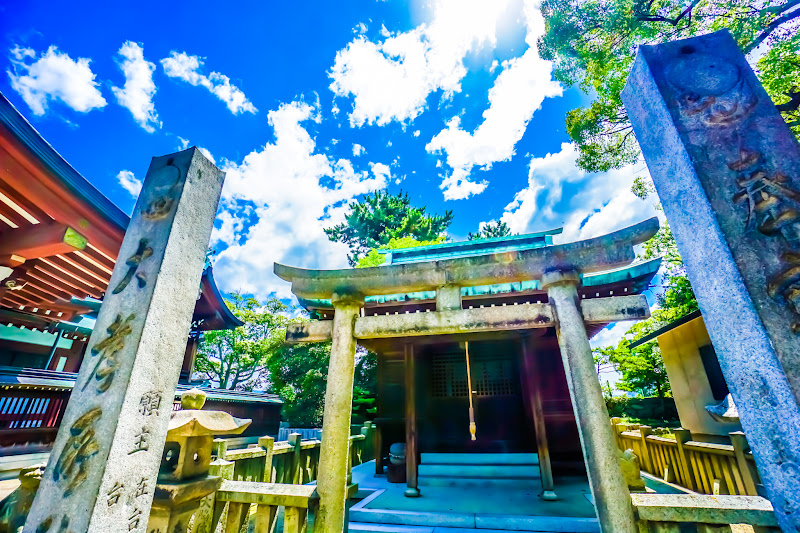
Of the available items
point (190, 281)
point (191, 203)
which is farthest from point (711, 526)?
point (191, 203)

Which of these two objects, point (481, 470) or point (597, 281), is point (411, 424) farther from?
point (597, 281)

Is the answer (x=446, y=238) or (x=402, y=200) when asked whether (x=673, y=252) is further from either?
(x=402, y=200)

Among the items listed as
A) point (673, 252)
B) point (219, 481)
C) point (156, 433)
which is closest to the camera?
point (156, 433)

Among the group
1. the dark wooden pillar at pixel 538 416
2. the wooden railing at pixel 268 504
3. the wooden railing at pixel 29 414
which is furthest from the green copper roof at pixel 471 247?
the wooden railing at pixel 29 414

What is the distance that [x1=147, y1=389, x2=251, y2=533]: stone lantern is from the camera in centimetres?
293

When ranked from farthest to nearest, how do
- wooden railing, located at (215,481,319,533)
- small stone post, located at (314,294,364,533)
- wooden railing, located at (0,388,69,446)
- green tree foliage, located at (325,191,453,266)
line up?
green tree foliage, located at (325,191,453,266)
wooden railing, located at (0,388,69,446)
small stone post, located at (314,294,364,533)
wooden railing, located at (215,481,319,533)

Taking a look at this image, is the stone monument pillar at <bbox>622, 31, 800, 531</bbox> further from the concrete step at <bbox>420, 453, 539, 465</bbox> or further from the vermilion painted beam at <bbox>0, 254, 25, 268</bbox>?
the vermilion painted beam at <bbox>0, 254, 25, 268</bbox>

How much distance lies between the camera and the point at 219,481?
3.46 metres

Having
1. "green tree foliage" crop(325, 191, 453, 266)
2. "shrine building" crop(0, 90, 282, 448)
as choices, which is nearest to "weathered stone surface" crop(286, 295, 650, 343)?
"shrine building" crop(0, 90, 282, 448)

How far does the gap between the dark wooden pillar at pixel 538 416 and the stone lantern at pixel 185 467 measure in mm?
6374

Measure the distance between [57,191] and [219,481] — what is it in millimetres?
3527

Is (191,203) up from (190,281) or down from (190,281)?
up

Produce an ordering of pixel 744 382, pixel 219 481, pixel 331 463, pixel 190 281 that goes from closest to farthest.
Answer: pixel 744 382
pixel 190 281
pixel 219 481
pixel 331 463

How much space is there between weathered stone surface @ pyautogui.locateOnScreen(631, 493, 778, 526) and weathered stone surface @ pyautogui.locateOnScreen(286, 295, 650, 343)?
1.84 m
